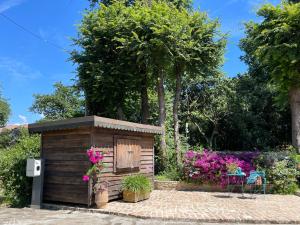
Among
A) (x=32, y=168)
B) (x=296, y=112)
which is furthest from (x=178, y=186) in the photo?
(x=296, y=112)

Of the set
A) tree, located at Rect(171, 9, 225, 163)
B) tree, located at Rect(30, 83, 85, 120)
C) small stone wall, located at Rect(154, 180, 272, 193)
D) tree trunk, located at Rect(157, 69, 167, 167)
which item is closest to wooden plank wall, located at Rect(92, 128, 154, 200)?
small stone wall, located at Rect(154, 180, 272, 193)

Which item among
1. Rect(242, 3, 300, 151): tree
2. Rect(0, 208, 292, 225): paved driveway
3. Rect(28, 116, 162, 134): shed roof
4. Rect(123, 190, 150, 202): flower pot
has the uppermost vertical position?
Rect(242, 3, 300, 151): tree

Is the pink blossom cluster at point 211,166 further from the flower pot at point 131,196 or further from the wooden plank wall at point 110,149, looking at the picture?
the flower pot at point 131,196

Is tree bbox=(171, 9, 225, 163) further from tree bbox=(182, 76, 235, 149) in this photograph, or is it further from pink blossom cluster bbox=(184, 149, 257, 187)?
tree bbox=(182, 76, 235, 149)

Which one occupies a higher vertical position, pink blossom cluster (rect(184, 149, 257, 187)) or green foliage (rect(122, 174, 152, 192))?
pink blossom cluster (rect(184, 149, 257, 187))

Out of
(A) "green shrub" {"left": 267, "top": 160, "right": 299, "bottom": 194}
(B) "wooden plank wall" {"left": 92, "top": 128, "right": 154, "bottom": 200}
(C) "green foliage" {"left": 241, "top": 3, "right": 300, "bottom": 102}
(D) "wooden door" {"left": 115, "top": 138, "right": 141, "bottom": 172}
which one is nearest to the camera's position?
(B) "wooden plank wall" {"left": 92, "top": 128, "right": 154, "bottom": 200}

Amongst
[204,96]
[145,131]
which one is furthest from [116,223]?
[204,96]

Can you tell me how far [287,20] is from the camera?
14.6 meters

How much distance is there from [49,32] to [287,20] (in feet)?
33.6

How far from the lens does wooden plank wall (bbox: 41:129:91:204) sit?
9686 mm

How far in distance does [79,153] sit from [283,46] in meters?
9.92

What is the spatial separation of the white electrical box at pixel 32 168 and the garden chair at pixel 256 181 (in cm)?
691

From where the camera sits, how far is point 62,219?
820 cm

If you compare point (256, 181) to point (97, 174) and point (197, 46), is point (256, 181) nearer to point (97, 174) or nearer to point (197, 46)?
point (97, 174)
